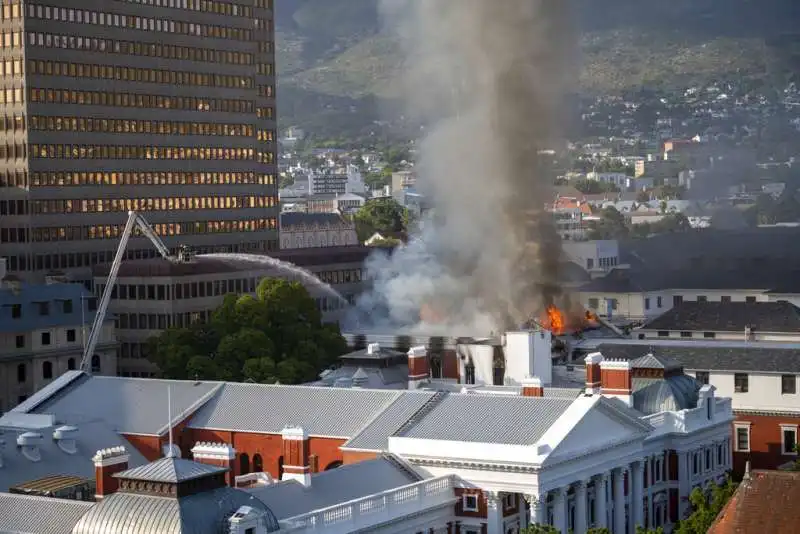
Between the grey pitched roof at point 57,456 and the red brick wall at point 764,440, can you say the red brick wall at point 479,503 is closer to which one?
the grey pitched roof at point 57,456

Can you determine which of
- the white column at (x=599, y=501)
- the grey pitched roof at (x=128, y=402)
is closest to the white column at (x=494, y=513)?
the white column at (x=599, y=501)

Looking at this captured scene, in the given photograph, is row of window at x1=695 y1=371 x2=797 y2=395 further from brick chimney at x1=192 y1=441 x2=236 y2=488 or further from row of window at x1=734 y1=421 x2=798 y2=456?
brick chimney at x1=192 y1=441 x2=236 y2=488

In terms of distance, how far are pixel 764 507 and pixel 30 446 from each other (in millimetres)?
47787

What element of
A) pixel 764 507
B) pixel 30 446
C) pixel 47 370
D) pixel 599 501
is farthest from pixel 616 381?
pixel 47 370

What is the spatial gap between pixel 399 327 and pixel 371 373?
141 ft

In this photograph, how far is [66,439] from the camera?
112812 mm

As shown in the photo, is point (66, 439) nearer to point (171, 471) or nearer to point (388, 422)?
point (388, 422)

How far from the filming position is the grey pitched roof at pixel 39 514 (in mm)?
90062

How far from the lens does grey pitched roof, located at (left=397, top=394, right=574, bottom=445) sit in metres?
106

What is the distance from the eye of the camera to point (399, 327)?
592 ft

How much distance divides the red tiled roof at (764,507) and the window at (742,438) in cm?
6374

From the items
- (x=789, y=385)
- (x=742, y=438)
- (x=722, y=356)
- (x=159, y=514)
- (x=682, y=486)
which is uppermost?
(x=722, y=356)

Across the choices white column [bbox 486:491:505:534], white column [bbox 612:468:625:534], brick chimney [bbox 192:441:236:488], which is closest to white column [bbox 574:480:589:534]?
white column [bbox 612:468:625:534]

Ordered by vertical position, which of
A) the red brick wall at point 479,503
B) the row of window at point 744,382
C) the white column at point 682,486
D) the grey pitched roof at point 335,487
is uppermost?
the row of window at point 744,382
